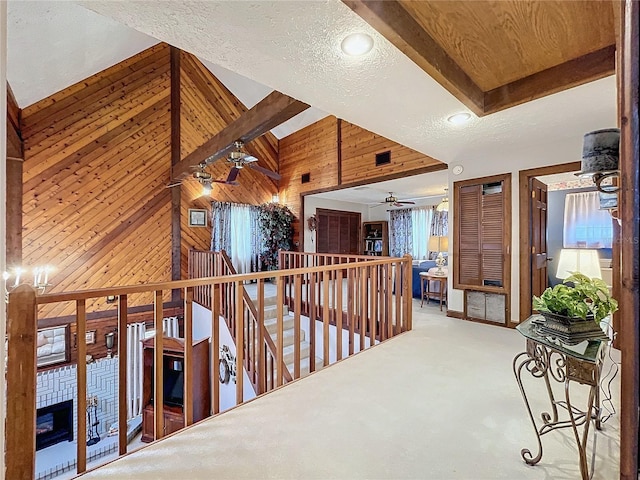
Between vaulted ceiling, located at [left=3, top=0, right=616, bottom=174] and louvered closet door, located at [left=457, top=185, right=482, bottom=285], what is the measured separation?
2.94ft

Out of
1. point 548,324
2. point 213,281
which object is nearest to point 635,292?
point 548,324

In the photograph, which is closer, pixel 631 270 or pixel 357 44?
pixel 631 270

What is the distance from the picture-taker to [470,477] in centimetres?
145

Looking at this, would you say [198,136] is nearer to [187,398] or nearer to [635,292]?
[187,398]

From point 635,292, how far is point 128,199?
659 centimetres

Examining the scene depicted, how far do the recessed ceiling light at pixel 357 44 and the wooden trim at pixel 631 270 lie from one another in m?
1.48

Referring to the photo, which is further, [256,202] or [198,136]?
[256,202]

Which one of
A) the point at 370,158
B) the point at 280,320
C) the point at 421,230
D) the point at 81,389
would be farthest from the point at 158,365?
the point at 421,230

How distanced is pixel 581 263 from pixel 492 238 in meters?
1.52

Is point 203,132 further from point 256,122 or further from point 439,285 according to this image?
point 439,285

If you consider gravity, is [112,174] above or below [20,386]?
above

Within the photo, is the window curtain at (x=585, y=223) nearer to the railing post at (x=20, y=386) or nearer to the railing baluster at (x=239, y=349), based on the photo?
the railing baluster at (x=239, y=349)

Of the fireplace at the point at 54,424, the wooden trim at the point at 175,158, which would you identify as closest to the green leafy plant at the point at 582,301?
the wooden trim at the point at 175,158

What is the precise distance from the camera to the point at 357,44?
1826 millimetres
